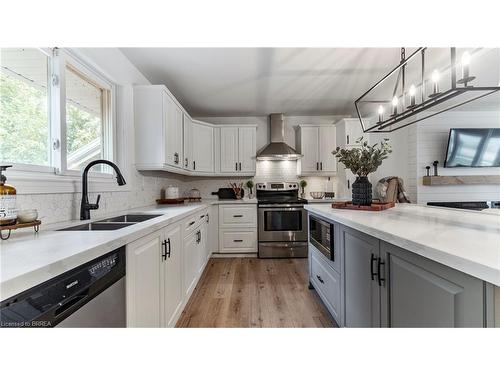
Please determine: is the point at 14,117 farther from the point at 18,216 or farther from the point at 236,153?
the point at 236,153

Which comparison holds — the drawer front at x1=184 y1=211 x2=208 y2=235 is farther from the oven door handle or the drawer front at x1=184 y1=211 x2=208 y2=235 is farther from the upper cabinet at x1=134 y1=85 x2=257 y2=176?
the oven door handle

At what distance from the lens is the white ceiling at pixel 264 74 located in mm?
2379

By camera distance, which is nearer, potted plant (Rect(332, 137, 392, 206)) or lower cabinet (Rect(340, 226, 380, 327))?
lower cabinet (Rect(340, 226, 380, 327))

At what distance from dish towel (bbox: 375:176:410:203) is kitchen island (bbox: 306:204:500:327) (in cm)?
283

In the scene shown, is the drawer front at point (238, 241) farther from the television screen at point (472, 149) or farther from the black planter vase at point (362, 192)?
the television screen at point (472, 149)

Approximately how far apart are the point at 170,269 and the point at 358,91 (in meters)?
3.45

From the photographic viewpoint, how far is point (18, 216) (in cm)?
109

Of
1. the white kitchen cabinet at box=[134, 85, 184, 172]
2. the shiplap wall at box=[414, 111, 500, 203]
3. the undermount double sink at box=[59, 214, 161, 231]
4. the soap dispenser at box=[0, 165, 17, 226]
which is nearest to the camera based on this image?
the soap dispenser at box=[0, 165, 17, 226]

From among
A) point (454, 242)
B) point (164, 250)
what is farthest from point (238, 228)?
point (454, 242)

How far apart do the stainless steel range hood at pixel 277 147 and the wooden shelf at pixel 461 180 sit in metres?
2.65

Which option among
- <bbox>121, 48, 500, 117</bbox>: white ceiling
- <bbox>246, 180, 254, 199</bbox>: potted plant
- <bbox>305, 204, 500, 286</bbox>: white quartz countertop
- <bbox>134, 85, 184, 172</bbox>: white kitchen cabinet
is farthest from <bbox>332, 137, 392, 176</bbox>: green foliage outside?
<bbox>246, 180, 254, 199</bbox>: potted plant

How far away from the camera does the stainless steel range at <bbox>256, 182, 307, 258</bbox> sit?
3783mm

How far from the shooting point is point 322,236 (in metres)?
2.09
